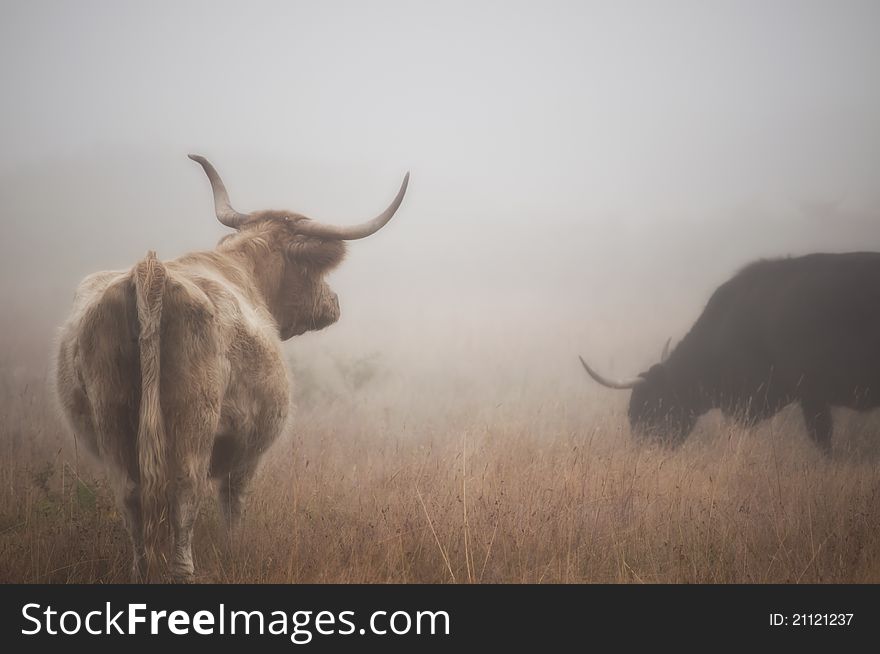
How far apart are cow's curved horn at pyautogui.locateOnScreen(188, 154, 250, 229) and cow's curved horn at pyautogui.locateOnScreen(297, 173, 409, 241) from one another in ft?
1.65

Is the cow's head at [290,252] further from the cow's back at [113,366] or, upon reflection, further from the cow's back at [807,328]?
the cow's back at [807,328]

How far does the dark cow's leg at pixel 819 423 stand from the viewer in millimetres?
6523

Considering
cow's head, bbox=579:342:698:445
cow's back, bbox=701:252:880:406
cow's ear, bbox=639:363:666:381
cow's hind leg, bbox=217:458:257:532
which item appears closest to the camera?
cow's hind leg, bbox=217:458:257:532

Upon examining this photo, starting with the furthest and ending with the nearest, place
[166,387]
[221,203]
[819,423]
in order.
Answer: [819,423] → [221,203] → [166,387]

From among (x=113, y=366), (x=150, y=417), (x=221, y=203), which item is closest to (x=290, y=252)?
(x=221, y=203)

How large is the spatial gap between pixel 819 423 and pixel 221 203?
267 inches

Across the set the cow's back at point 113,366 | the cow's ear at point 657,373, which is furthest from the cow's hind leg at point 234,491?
the cow's ear at point 657,373

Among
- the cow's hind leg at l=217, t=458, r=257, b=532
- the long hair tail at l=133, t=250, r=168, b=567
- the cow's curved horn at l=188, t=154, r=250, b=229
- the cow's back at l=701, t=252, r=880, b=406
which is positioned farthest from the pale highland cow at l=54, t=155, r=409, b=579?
the cow's back at l=701, t=252, r=880, b=406

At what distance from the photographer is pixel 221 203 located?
4383 millimetres

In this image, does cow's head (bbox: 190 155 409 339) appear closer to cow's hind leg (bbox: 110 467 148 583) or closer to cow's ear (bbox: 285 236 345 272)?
cow's ear (bbox: 285 236 345 272)

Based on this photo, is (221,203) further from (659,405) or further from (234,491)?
(659,405)

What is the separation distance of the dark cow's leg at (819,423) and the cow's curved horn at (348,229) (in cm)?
570

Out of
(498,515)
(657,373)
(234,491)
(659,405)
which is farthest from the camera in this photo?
(657,373)

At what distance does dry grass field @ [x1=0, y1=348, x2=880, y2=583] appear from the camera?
3236 millimetres
